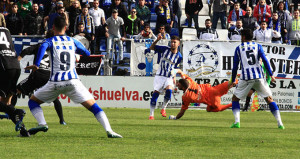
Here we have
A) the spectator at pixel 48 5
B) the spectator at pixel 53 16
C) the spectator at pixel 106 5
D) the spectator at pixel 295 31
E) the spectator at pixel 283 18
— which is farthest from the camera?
the spectator at pixel 106 5

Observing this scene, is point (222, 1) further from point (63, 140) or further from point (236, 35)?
point (63, 140)

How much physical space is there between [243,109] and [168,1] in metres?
6.23

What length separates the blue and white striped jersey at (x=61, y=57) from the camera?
33.4 feet

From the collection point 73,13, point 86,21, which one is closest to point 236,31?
point 86,21

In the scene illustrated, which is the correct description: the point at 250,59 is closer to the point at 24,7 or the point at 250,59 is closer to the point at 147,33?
the point at 147,33

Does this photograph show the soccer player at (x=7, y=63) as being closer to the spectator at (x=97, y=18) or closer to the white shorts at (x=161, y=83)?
the white shorts at (x=161, y=83)

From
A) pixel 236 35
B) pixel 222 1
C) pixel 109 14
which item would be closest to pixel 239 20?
pixel 236 35

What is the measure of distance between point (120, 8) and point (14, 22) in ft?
13.5

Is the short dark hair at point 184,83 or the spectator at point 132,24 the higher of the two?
the spectator at point 132,24

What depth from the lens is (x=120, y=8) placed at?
A: 25.4 meters

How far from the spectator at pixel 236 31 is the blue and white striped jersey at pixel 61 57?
47.4 feet

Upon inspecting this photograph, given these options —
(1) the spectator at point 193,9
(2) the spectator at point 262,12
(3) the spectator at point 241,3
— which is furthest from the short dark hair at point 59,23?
(3) the spectator at point 241,3

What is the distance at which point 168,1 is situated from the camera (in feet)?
84.9

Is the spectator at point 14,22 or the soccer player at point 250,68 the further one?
the spectator at point 14,22
